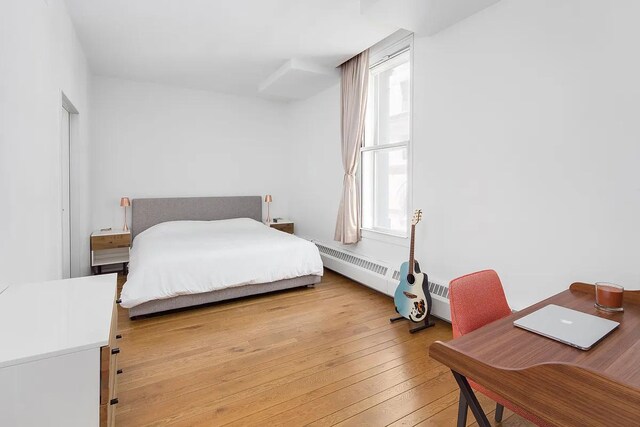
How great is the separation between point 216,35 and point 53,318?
289 cm

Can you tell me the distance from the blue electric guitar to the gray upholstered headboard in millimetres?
3110

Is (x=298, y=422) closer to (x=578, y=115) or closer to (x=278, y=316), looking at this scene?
(x=278, y=316)

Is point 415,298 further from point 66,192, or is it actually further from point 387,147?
point 66,192

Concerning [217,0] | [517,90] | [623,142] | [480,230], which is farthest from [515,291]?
[217,0]

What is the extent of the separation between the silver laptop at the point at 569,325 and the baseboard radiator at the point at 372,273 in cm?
148

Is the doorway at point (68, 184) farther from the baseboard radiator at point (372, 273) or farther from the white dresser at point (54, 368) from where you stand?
the baseboard radiator at point (372, 273)

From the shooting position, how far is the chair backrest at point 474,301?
49.7 inches

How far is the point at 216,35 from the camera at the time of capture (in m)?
3.12

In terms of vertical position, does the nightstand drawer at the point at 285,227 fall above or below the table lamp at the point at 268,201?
below

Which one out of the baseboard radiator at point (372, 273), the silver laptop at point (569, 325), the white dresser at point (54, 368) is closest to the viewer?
the white dresser at point (54, 368)

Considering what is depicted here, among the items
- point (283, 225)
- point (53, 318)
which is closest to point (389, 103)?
point (283, 225)

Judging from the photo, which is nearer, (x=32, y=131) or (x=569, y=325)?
(x=569, y=325)

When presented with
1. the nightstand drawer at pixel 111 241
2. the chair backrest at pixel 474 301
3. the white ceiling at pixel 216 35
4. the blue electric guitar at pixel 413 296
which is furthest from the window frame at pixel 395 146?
the nightstand drawer at pixel 111 241

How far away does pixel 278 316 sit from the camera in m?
2.91
